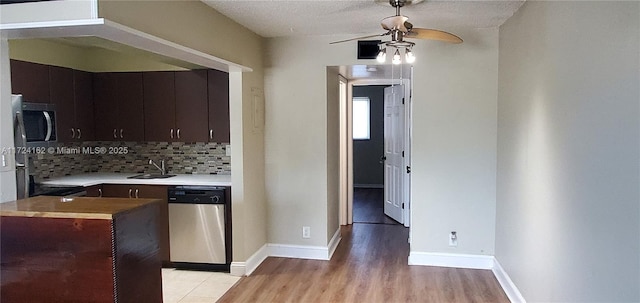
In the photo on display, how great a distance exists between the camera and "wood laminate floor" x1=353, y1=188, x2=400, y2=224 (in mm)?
6491

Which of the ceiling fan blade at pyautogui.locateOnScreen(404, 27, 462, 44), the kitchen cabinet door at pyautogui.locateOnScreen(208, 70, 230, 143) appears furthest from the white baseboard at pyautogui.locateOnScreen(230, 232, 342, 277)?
the ceiling fan blade at pyautogui.locateOnScreen(404, 27, 462, 44)

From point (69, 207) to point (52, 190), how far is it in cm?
181

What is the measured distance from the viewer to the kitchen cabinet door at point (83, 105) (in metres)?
4.57

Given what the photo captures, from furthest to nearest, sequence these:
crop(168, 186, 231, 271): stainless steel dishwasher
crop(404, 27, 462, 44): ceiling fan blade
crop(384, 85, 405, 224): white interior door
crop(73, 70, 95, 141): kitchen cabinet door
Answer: crop(384, 85, 405, 224): white interior door
crop(73, 70, 95, 141): kitchen cabinet door
crop(168, 186, 231, 271): stainless steel dishwasher
crop(404, 27, 462, 44): ceiling fan blade

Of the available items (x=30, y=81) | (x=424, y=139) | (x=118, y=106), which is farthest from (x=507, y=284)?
(x=30, y=81)

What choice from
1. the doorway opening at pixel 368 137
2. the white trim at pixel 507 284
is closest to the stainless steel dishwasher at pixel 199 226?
the white trim at pixel 507 284

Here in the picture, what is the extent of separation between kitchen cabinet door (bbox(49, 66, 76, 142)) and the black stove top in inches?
23.3

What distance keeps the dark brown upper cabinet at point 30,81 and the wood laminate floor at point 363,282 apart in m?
2.60

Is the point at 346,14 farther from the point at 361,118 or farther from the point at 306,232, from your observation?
the point at 361,118

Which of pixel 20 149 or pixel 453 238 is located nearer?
pixel 20 149

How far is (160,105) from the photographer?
4625 mm

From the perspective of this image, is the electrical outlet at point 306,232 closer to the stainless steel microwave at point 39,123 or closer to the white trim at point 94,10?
the stainless steel microwave at point 39,123

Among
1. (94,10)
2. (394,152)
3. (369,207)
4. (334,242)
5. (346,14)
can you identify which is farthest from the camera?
(369,207)

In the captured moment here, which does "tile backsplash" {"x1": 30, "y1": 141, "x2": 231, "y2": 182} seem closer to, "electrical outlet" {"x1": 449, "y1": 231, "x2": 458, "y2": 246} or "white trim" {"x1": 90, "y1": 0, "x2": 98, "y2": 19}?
"electrical outlet" {"x1": 449, "y1": 231, "x2": 458, "y2": 246}
